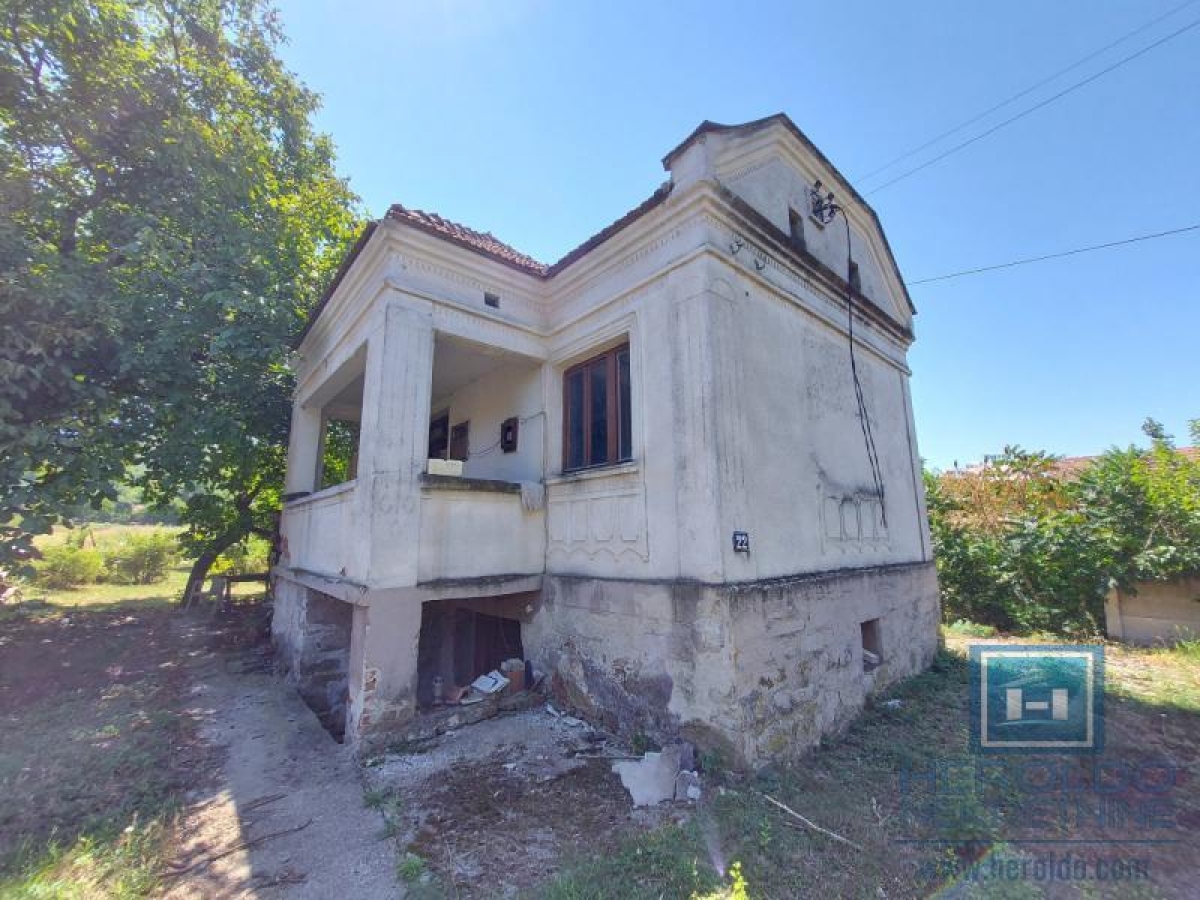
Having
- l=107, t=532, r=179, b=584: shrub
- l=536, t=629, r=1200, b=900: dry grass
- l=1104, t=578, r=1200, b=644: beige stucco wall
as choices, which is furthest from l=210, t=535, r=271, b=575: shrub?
l=1104, t=578, r=1200, b=644: beige stucco wall

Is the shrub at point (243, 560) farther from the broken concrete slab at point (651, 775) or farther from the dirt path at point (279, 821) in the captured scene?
the broken concrete slab at point (651, 775)

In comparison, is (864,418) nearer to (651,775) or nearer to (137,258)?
(651,775)

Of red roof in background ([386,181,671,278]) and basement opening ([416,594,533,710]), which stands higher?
red roof in background ([386,181,671,278])

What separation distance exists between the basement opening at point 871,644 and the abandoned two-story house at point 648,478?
32 mm

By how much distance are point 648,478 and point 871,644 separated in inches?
168

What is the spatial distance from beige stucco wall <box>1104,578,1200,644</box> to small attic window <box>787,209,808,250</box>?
9.42 meters

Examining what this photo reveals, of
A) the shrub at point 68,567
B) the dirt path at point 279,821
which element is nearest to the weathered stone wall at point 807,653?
the dirt path at point 279,821

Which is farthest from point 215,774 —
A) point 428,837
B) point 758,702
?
point 758,702

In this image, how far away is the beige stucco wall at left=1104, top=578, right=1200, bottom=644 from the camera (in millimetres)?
8836

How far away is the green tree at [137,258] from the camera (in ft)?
23.0

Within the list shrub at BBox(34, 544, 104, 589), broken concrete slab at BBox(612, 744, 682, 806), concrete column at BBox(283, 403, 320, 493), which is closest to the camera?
broken concrete slab at BBox(612, 744, 682, 806)

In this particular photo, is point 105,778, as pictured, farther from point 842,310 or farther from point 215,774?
point 842,310

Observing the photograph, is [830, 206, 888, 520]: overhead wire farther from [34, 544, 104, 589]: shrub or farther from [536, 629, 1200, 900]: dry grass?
[34, 544, 104, 589]: shrub

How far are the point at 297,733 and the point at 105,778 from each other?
1610 millimetres
